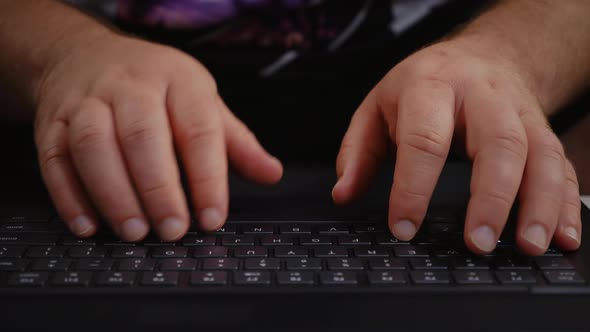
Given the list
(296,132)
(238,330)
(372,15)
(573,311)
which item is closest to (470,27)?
(372,15)

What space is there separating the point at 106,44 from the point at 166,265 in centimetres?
35

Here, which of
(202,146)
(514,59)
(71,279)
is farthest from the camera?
(514,59)

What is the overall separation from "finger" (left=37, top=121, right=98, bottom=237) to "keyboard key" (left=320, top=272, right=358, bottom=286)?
0.24 metres

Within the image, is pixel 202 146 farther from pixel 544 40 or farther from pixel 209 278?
pixel 544 40

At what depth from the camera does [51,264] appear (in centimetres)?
42

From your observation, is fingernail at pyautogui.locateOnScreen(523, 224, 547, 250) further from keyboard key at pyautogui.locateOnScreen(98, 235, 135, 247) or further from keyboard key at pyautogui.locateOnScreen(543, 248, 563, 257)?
keyboard key at pyautogui.locateOnScreen(98, 235, 135, 247)

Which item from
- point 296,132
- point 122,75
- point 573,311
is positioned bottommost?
point 296,132

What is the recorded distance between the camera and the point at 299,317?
1.18ft

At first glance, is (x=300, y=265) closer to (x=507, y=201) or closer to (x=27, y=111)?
(x=507, y=201)

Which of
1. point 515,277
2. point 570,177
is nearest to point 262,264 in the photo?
point 515,277

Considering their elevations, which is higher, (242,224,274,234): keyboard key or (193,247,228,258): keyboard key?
(193,247,228,258): keyboard key

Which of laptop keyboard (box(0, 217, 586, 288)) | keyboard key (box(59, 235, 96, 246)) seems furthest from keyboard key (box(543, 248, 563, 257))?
keyboard key (box(59, 235, 96, 246))

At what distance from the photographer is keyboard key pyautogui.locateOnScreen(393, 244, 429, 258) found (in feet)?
1.43

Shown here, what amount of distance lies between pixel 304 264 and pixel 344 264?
0.11 ft
